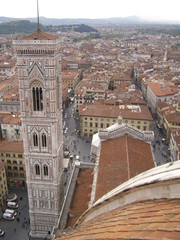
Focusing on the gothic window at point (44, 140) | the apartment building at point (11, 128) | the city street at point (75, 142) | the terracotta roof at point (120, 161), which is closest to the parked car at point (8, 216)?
the gothic window at point (44, 140)

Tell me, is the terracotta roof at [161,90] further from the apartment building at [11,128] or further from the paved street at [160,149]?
the apartment building at [11,128]

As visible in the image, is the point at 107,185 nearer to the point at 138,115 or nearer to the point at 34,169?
the point at 34,169

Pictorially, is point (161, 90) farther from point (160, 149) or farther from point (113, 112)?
point (160, 149)

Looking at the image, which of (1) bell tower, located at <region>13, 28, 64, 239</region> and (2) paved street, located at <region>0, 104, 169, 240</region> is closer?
(1) bell tower, located at <region>13, 28, 64, 239</region>

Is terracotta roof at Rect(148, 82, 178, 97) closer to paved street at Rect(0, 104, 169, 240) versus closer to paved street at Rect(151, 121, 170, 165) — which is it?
paved street at Rect(0, 104, 169, 240)

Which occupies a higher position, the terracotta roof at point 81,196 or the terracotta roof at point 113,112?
the terracotta roof at point 81,196

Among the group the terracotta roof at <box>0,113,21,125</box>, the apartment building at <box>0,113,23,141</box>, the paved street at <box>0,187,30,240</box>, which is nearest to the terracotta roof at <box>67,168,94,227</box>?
the paved street at <box>0,187,30,240</box>
